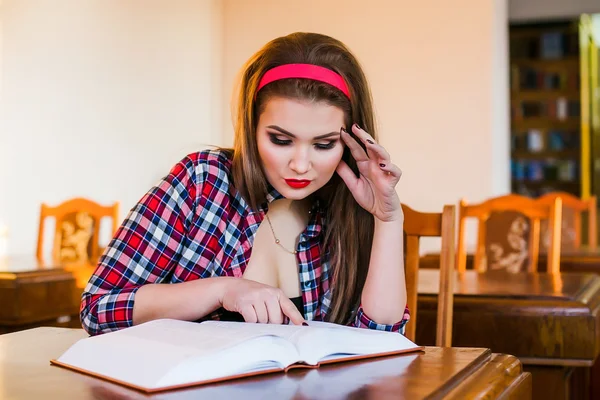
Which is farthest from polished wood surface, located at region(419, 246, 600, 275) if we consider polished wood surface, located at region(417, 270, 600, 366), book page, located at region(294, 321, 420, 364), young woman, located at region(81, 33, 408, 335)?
book page, located at region(294, 321, 420, 364)

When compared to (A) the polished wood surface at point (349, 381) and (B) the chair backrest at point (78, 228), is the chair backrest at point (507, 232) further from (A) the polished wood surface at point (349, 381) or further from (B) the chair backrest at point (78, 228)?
(A) the polished wood surface at point (349, 381)

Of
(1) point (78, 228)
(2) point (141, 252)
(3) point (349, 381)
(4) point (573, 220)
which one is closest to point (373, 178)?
(2) point (141, 252)

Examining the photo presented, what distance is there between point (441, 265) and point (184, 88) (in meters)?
4.13

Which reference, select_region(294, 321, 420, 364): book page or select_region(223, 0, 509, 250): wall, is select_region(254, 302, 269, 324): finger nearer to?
select_region(294, 321, 420, 364): book page

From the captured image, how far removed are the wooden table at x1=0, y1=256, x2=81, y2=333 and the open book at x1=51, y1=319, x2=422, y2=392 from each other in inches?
52.4

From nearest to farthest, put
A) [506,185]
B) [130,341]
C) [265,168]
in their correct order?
[130,341]
[265,168]
[506,185]


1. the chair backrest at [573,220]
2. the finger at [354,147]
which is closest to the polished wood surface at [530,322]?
the finger at [354,147]

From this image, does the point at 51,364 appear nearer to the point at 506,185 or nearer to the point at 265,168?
the point at 265,168

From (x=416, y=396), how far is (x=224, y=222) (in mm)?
657

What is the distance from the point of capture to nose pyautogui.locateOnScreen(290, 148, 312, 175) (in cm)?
119

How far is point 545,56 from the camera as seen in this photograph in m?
8.01

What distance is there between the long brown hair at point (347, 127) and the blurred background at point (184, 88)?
9.24ft

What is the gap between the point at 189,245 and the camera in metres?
1.28

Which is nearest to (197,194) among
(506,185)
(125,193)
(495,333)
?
(495,333)
